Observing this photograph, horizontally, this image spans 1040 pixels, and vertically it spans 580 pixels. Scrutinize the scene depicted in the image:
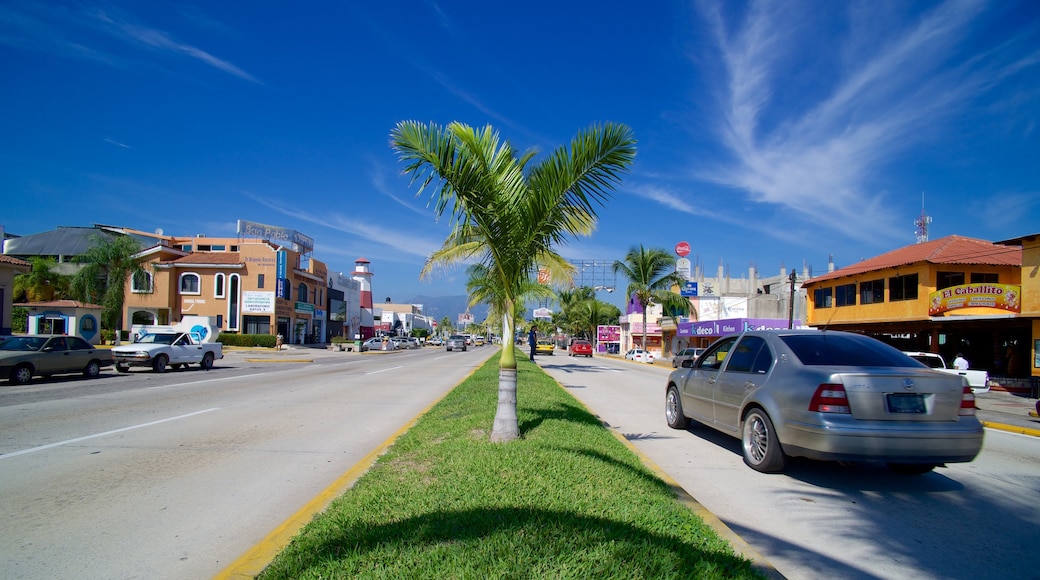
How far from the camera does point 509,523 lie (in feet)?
12.7

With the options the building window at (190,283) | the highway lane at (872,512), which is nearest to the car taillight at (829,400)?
the highway lane at (872,512)

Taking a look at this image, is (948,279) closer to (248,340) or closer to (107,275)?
(248,340)

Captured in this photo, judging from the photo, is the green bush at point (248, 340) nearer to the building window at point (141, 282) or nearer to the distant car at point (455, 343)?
the building window at point (141, 282)

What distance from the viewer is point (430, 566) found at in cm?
323

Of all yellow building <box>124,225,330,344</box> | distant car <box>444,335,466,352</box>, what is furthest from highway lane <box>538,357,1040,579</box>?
distant car <box>444,335,466,352</box>

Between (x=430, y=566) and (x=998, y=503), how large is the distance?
579 cm

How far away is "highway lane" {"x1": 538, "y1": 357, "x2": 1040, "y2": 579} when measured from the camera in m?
4.22

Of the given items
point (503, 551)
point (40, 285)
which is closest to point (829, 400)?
point (503, 551)

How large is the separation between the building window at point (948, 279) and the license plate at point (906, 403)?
84.7 ft

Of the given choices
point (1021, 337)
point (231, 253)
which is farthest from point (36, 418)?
point (231, 253)

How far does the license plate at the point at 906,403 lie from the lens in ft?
18.4

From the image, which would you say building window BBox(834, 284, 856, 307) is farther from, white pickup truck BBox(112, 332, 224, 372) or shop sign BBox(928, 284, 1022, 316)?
white pickup truck BBox(112, 332, 224, 372)

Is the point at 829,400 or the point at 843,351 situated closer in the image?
the point at 829,400

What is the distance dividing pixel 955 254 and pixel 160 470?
103 feet
